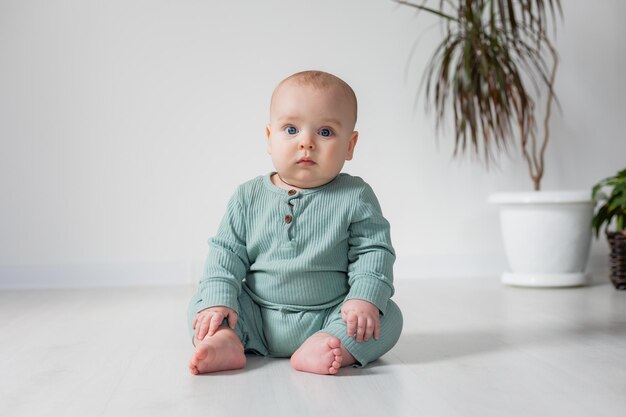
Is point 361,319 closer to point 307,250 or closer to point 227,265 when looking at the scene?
point 307,250

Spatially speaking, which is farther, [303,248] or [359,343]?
[303,248]

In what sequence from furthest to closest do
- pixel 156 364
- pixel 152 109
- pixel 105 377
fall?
1. pixel 152 109
2. pixel 156 364
3. pixel 105 377

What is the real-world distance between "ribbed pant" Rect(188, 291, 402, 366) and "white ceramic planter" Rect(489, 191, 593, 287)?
1.36 metres

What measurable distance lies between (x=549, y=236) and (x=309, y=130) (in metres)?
1.54

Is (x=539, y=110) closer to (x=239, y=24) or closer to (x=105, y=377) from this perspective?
(x=239, y=24)

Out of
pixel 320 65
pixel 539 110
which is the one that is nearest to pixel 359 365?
pixel 320 65

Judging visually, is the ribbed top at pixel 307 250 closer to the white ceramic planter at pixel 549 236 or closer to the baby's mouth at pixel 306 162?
the baby's mouth at pixel 306 162

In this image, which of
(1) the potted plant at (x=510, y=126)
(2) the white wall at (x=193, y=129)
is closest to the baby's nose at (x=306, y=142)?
(1) the potted plant at (x=510, y=126)

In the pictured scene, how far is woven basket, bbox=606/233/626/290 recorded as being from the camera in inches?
103

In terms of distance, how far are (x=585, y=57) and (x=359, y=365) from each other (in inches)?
90.1

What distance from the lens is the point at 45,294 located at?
2.71 meters

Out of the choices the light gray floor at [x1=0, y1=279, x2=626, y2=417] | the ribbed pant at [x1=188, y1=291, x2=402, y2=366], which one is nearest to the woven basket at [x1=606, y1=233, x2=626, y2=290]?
the light gray floor at [x1=0, y1=279, x2=626, y2=417]

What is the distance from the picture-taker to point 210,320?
1433 millimetres

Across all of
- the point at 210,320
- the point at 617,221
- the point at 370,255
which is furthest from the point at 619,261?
the point at 210,320
